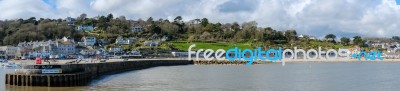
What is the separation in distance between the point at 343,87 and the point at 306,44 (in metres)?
107

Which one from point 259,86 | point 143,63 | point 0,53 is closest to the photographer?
point 259,86

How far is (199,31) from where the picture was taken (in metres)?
145

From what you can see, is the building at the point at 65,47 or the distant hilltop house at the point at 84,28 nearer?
the building at the point at 65,47

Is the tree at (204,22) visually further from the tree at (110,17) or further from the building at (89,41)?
the building at (89,41)

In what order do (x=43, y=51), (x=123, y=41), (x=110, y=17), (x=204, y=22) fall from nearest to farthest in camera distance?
(x=43, y=51), (x=123, y=41), (x=204, y=22), (x=110, y=17)

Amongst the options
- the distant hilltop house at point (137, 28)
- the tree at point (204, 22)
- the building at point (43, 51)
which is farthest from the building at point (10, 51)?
the tree at point (204, 22)

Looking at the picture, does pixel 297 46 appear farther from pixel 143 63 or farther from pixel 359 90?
pixel 359 90

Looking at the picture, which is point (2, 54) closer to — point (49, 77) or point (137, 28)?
point (137, 28)

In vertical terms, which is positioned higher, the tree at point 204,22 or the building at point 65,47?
the tree at point 204,22

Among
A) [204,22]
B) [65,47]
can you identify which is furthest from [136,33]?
[65,47]

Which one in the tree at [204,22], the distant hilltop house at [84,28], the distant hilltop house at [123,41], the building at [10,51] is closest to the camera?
the building at [10,51]

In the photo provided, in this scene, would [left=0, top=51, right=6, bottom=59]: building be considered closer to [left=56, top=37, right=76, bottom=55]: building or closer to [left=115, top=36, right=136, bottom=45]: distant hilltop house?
[left=56, top=37, right=76, bottom=55]: building

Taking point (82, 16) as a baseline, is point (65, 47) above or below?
below

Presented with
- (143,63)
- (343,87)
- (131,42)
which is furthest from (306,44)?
(343,87)
